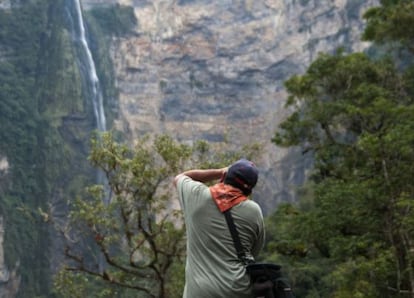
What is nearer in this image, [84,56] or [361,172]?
[361,172]

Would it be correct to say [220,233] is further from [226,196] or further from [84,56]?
[84,56]

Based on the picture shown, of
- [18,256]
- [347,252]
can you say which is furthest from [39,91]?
[347,252]

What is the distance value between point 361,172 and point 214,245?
896 centimetres

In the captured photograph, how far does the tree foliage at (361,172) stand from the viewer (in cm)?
929

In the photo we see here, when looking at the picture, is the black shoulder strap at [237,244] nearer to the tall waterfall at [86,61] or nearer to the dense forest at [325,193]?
the dense forest at [325,193]

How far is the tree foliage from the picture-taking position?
9.29 m

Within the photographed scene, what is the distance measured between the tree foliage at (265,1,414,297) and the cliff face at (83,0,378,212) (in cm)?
3632

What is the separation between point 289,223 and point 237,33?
1744 inches

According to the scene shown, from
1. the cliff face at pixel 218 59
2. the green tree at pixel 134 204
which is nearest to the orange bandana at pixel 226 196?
the green tree at pixel 134 204

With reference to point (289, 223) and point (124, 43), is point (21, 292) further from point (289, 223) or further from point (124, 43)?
point (289, 223)

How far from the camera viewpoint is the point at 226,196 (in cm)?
255

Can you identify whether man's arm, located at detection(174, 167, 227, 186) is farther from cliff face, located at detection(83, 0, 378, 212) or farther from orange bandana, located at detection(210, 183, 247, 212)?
cliff face, located at detection(83, 0, 378, 212)

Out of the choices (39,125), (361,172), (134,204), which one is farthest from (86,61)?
(361,172)

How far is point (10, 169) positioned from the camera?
45.0 m
